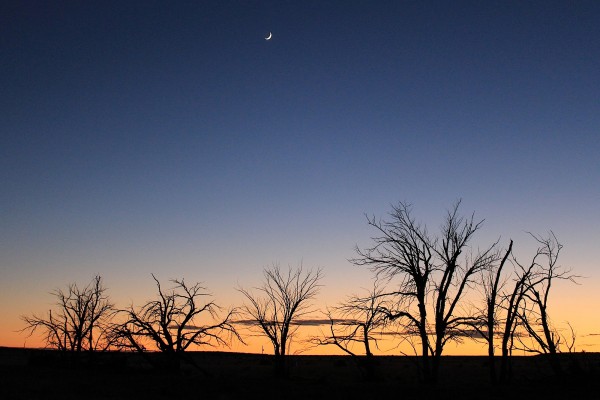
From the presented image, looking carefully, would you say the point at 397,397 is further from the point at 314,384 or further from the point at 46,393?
the point at 46,393

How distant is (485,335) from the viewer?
22188 mm

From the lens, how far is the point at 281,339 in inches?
1252

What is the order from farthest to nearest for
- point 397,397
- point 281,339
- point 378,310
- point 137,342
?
1. point 281,339
2. point 137,342
3. point 378,310
4. point 397,397

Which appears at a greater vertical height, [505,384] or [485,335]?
[485,335]

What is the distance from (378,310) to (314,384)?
540cm

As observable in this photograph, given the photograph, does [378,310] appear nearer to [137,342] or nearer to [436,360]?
[436,360]

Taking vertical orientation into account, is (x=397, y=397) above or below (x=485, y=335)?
below

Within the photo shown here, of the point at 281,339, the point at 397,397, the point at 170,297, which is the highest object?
the point at 170,297

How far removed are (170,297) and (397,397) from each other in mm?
13324

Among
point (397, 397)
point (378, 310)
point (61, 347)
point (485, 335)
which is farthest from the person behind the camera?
point (61, 347)

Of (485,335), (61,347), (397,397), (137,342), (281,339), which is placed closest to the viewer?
(397,397)

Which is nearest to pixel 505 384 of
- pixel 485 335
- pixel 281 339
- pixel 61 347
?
pixel 485 335

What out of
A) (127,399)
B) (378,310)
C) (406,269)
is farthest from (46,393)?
(406,269)

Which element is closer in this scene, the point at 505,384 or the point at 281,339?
the point at 505,384
